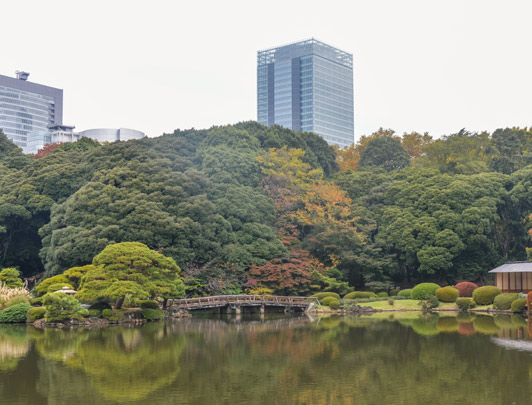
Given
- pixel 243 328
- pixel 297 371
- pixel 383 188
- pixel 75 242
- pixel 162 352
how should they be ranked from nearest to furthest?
pixel 297 371, pixel 162 352, pixel 243 328, pixel 75 242, pixel 383 188

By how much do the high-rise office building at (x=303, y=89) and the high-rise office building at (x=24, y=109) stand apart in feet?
179

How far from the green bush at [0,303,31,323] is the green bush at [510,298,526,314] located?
87.3 feet

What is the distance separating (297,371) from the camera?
15.7 meters

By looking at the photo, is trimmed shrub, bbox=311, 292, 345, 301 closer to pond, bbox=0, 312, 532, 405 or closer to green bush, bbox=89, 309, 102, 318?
pond, bbox=0, 312, 532, 405

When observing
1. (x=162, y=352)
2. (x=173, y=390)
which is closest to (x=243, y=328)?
(x=162, y=352)

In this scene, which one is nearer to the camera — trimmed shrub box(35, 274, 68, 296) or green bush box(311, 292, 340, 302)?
trimmed shrub box(35, 274, 68, 296)

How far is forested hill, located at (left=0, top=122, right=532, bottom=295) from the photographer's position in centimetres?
3981

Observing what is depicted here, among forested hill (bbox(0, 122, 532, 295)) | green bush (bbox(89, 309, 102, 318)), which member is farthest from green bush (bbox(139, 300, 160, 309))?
forested hill (bbox(0, 122, 532, 295))

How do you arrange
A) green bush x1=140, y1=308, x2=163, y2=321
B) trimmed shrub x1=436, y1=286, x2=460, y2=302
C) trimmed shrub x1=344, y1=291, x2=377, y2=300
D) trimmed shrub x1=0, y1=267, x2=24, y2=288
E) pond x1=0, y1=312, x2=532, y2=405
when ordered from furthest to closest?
trimmed shrub x1=344, y1=291, x2=377, y2=300 → trimmed shrub x1=436, y1=286, x2=460, y2=302 → trimmed shrub x1=0, y1=267, x2=24, y2=288 → green bush x1=140, y1=308, x2=163, y2=321 → pond x1=0, y1=312, x2=532, y2=405

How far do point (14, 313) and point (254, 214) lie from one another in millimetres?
18561

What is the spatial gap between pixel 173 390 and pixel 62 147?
43.7 metres

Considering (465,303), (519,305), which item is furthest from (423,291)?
(519,305)

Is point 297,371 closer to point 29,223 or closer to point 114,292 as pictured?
point 114,292

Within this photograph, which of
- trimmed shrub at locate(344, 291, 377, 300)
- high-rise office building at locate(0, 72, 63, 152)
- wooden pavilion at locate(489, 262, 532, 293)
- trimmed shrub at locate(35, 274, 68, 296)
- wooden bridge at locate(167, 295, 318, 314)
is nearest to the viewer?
trimmed shrub at locate(35, 274, 68, 296)
